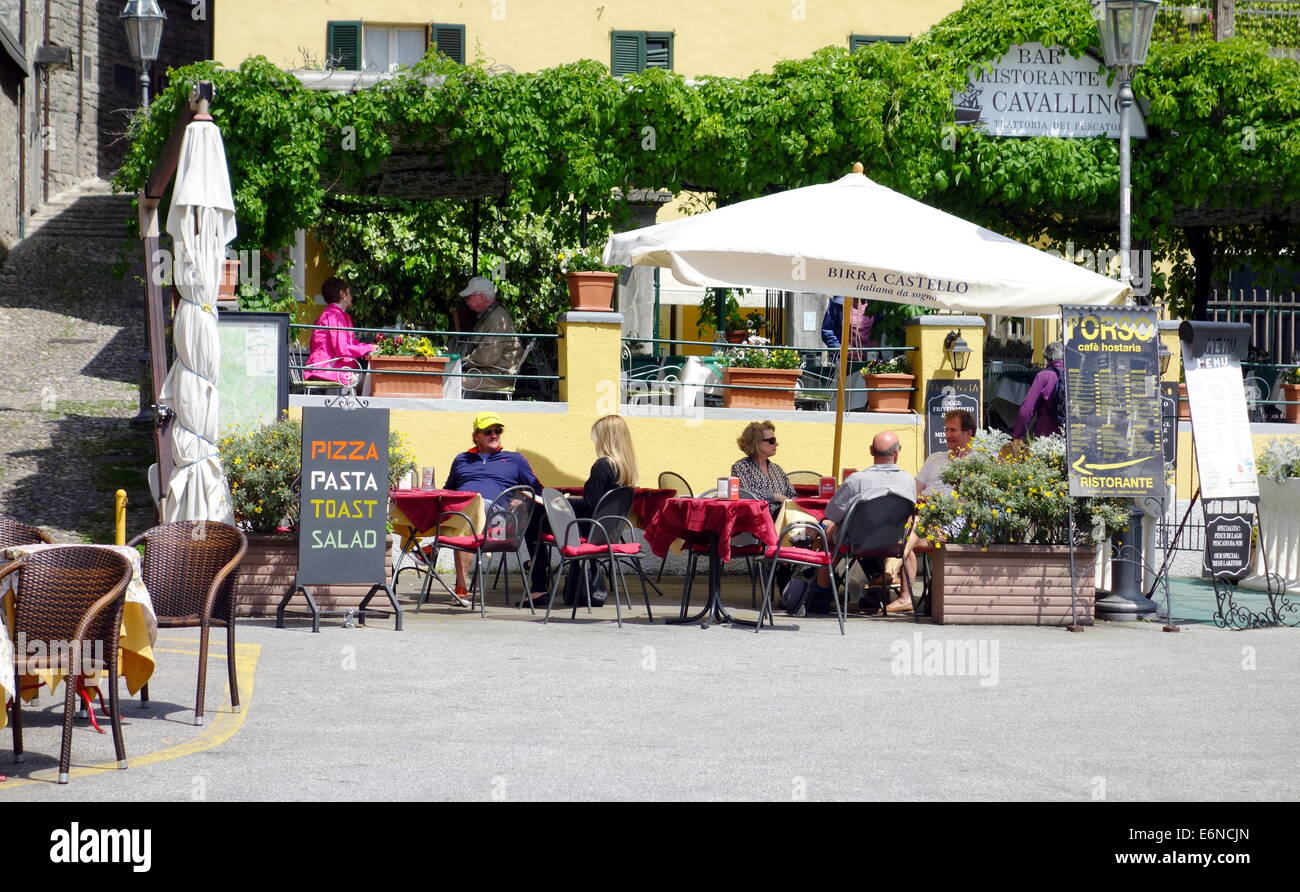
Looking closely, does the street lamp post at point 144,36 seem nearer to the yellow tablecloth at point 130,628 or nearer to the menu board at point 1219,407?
the yellow tablecloth at point 130,628

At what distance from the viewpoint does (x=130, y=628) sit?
6.73 meters

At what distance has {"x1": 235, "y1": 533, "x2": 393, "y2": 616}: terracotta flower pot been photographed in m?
10.4


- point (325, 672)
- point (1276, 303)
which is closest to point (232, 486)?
point (325, 672)

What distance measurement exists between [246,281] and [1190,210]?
9.41m

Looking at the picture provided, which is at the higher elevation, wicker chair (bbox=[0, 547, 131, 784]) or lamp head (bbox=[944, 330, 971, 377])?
lamp head (bbox=[944, 330, 971, 377])

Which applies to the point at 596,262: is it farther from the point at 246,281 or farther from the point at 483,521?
the point at 483,521

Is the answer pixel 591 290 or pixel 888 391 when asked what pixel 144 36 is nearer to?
pixel 591 290

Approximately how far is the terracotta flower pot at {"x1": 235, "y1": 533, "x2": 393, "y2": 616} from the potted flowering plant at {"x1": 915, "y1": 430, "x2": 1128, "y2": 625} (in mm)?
3582

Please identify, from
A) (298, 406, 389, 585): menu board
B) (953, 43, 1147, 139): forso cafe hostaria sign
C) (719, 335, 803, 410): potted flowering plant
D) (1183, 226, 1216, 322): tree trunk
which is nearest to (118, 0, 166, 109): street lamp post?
(719, 335, 803, 410): potted flowering plant

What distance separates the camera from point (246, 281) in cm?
1482

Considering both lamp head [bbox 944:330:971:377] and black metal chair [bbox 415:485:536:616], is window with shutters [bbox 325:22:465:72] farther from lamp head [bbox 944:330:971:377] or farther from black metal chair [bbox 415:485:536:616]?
black metal chair [bbox 415:485:536:616]

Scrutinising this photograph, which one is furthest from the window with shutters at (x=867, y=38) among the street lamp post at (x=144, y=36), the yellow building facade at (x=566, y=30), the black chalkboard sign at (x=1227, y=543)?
the black chalkboard sign at (x=1227, y=543)

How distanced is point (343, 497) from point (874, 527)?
3.29 meters

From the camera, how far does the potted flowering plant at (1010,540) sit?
10.8m
